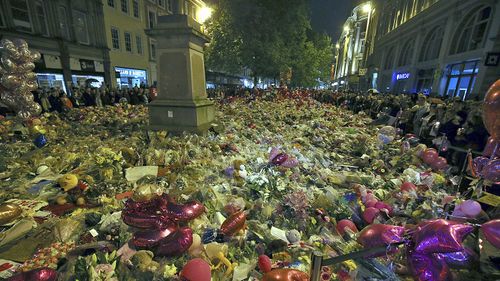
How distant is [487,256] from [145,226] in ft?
11.0

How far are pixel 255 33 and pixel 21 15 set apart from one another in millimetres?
14875

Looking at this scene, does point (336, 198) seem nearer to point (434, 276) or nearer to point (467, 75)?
point (434, 276)

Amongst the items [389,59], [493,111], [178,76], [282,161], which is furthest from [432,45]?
[178,76]

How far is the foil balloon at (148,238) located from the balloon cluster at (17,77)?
25.7 ft

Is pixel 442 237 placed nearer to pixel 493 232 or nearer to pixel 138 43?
pixel 493 232

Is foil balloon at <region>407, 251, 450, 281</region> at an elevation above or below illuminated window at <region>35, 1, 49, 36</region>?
below

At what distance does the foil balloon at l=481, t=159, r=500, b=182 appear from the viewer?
2736mm

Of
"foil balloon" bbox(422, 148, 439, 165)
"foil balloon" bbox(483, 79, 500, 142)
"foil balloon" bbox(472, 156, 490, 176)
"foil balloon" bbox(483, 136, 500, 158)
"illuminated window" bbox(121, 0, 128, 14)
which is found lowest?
"foil balloon" bbox(422, 148, 439, 165)

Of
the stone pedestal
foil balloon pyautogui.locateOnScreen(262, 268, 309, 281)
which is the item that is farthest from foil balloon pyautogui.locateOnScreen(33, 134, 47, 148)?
foil balloon pyautogui.locateOnScreen(262, 268, 309, 281)

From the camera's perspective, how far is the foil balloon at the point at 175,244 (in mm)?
2311

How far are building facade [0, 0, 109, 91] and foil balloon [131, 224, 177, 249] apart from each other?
18.0 m

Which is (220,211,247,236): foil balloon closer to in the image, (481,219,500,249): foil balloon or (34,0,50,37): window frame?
(481,219,500,249): foil balloon

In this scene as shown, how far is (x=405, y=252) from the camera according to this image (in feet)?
6.94

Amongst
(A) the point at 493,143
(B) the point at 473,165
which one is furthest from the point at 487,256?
(A) the point at 493,143
